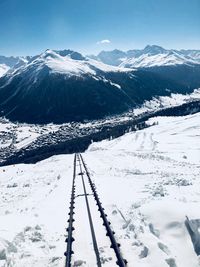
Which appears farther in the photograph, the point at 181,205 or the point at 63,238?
the point at 181,205

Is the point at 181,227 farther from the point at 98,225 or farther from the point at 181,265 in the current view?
the point at 98,225

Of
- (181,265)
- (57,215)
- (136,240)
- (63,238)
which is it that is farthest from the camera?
(57,215)

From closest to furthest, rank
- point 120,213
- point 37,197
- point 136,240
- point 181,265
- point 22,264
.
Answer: point 181,265
point 22,264
point 136,240
point 120,213
point 37,197

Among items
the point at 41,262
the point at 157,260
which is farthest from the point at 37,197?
the point at 157,260

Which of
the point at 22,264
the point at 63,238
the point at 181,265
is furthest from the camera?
the point at 63,238

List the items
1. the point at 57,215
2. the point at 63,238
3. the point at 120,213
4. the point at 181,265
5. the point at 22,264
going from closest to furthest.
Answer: the point at 181,265 < the point at 22,264 < the point at 63,238 < the point at 120,213 < the point at 57,215

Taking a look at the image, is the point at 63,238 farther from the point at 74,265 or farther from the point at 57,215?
the point at 57,215

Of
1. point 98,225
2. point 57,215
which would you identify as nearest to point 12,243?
point 98,225

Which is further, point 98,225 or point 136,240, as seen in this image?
point 98,225
